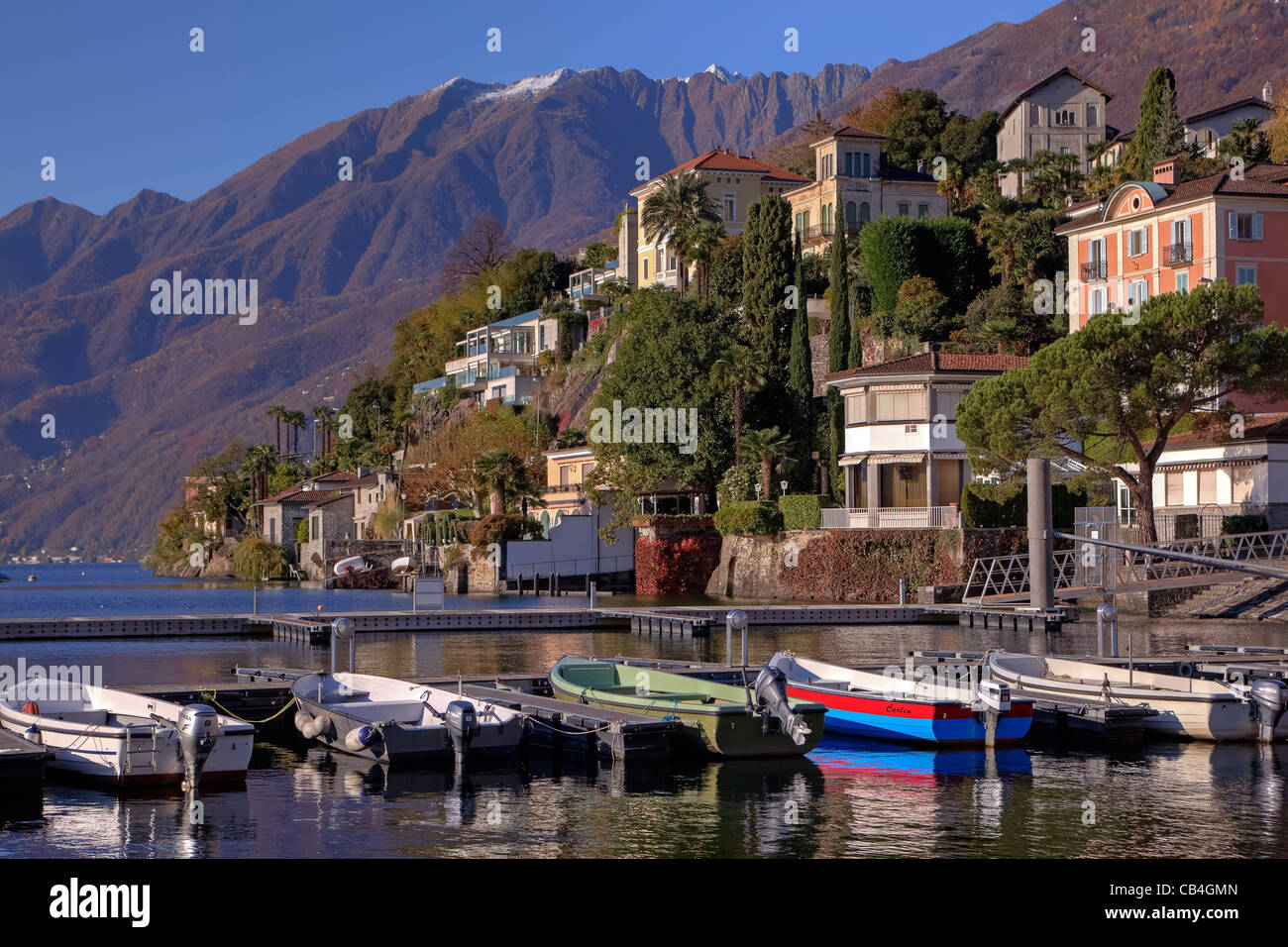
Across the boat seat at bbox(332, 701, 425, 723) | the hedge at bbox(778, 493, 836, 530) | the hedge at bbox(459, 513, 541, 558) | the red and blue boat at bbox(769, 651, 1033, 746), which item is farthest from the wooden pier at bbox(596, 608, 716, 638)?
the hedge at bbox(459, 513, 541, 558)

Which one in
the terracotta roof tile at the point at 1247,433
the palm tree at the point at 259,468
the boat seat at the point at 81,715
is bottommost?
the boat seat at the point at 81,715

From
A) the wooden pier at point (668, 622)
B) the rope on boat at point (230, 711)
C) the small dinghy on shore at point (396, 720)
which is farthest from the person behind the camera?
the wooden pier at point (668, 622)

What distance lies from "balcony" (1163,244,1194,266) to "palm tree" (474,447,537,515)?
142 feet

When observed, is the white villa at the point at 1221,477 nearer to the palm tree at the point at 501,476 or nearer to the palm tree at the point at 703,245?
the palm tree at the point at 703,245

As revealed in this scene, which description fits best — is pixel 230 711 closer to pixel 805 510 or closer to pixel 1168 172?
pixel 805 510

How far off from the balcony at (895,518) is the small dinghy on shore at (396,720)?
41902 millimetres

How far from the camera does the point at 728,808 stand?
25094 millimetres

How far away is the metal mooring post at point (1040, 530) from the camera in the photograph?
162 feet

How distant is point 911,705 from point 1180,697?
559 cm

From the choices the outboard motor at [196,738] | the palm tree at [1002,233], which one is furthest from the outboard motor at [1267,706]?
the palm tree at [1002,233]

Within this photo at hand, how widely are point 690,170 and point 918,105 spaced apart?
19.8 meters
